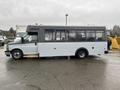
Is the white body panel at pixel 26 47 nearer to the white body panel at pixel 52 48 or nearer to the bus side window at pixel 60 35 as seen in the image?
the white body panel at pixel 52 48

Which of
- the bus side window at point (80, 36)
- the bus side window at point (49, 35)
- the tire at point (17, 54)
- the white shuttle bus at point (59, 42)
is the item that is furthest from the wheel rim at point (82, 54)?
the tire at point (17, 54)

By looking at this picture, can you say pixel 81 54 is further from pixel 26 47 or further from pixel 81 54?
pixel 26 47

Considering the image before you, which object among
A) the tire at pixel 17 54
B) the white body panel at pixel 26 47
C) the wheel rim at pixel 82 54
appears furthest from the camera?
the wheel rim at pixel 82 54

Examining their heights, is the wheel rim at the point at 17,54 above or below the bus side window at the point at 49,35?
below

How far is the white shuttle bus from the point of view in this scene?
14.0 metres

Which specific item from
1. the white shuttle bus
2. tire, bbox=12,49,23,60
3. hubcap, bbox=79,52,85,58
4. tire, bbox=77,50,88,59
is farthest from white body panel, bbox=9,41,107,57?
hubcap, bbox=79,52,85,58

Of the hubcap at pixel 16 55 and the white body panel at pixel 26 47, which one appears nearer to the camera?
the white body panel at pixel 26 47

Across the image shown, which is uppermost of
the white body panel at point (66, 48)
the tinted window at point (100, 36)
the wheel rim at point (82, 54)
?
the tinted window at point (100, 36)

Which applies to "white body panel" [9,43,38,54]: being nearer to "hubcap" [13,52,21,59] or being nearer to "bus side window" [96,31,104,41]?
"hubcap" [13,52,21,59]

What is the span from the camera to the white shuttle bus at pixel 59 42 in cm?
1400

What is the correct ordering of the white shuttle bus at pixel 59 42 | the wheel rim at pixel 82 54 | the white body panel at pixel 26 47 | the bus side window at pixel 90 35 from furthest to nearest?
the wheel rim at pixel 82 54, the bus side window at pixel 90 35, the white body panel at pixel 26 47, the white shuttle bus at pixel 59 42

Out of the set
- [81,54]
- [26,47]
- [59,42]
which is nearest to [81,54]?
[81,54]

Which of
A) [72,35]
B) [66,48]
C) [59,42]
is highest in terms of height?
[72,35]

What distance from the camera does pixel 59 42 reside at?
14156mm
